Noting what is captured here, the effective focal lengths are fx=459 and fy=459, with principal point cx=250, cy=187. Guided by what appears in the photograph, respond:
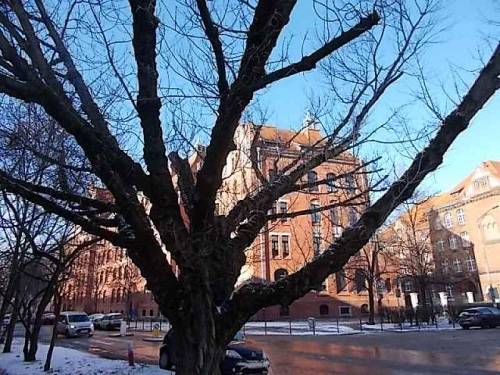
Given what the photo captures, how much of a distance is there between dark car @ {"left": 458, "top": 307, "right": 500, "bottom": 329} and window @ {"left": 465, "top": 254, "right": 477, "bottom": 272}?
28361 mm

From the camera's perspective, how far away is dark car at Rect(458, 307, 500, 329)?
31.2 meters

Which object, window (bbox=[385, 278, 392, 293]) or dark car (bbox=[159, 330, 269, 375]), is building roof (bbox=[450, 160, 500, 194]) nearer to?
window (bbox=[385, 278, 392, 293])

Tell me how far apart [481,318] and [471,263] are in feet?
99.4

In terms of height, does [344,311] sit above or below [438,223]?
below

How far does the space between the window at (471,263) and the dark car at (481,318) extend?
1117 inches

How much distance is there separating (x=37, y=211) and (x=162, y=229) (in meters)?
11.9

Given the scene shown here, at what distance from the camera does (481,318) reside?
102 feet

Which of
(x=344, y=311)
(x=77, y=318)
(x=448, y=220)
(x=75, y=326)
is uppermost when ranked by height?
(x=448, y=220)

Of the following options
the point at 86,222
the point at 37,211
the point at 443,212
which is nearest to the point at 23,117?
the point at 37,211

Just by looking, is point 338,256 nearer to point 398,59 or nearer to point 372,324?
point 398,59

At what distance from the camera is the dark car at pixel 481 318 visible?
31.2 m

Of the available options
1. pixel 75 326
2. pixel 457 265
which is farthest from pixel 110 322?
pixel 457 265

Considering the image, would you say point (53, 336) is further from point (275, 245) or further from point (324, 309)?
point (324, 309)

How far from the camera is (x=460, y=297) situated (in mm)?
58250
